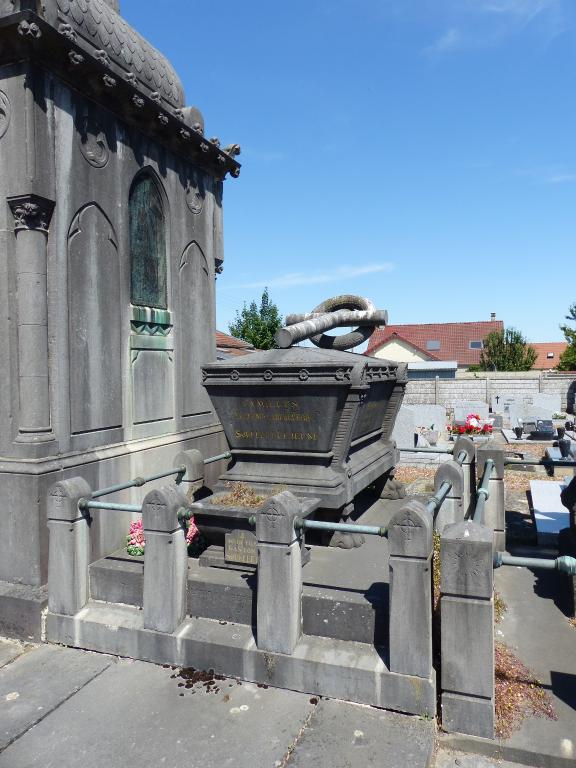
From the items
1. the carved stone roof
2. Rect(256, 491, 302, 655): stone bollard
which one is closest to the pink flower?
Rect(256, 491, 302, 655): stone bollard

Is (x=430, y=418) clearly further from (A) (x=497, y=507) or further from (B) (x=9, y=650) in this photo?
(B) (x=9, y=650)

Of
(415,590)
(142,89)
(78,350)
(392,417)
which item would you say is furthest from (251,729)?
(142,89)

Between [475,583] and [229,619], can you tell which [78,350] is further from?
[475,583]

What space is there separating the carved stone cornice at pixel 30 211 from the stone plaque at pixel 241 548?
359 centimetres

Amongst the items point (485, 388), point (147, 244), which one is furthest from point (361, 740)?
point (485, 388)

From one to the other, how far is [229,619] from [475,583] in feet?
7.18

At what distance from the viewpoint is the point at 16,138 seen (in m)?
5.68

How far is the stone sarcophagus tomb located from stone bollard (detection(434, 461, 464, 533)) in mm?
955

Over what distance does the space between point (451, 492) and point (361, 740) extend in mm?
3688

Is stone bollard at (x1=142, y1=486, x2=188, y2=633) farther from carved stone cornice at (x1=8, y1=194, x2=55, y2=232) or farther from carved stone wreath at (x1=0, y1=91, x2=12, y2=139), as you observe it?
carved stone wreath at (x1=0, y1=91, x2=12, y2=139)

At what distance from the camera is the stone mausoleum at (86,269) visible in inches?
222

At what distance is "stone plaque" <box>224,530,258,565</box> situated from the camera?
546 centimetres

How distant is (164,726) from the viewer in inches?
153

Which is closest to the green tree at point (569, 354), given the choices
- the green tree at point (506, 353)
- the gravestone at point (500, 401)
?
the green tree at point (506, 353)
